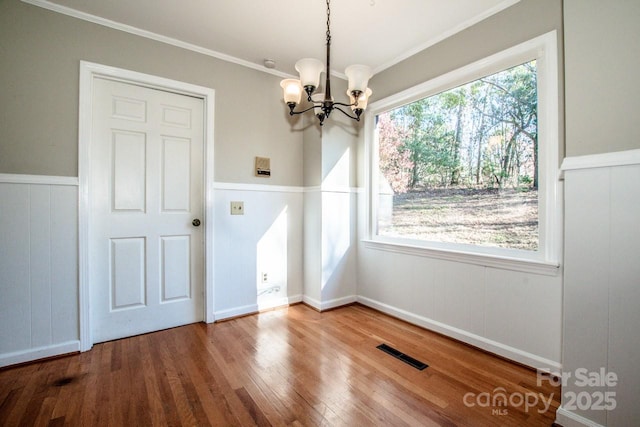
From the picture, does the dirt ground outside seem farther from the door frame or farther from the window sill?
the door frame

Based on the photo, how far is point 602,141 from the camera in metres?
1.35

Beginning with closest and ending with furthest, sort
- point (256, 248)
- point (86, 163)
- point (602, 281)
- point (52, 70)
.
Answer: point (602, 281) → point (52, 70) → point (86, 163) → point (256, 248)

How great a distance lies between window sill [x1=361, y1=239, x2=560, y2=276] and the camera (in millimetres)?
1855

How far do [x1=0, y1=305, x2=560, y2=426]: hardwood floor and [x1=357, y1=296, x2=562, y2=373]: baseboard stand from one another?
64mm

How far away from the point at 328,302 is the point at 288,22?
8.24 feet

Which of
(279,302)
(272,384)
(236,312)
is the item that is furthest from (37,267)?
(279,302)

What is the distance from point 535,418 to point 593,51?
1.80m

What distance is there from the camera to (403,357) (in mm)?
2055

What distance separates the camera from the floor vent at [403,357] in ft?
6.40

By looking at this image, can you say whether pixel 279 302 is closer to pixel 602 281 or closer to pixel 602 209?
pixel 602 281

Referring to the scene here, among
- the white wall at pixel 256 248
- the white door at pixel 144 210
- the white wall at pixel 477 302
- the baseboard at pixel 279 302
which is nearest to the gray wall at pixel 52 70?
the white door at pixel 144 210

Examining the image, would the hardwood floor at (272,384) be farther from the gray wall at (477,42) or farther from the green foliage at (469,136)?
the gray wall at (477,42)

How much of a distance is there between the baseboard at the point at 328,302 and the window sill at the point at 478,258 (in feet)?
2.14

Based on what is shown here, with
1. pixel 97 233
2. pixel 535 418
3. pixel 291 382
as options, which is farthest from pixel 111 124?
pixel 535 418
